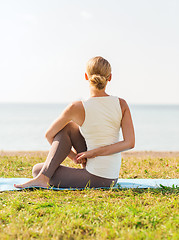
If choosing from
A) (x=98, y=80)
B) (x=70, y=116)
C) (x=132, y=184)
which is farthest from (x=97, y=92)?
(x=132, y=184)

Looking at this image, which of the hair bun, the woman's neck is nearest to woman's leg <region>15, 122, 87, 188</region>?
the woman's neck

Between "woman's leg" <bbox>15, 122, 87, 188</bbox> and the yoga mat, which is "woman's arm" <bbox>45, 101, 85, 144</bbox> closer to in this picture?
"woman's leg" <bbox>15, 122, 87, 188</bbox>

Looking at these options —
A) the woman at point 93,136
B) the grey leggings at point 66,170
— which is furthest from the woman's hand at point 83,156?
the grey leggings at point 66,170

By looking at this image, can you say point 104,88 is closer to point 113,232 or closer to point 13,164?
point 113,232

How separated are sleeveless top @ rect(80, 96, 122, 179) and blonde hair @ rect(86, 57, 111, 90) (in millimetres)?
170

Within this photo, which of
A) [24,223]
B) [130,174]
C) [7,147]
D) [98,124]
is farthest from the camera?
[7,147]

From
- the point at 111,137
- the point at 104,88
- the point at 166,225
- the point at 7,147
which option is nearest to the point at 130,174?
the point at 111,137

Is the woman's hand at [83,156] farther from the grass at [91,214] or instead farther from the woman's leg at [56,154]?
the grass at [91,214]

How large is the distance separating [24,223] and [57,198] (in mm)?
685

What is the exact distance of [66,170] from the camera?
145 inches

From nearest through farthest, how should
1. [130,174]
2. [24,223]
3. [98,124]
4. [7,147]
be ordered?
1. [24,223]
2. [98,124]
3. [130,174]
4. [7,147]

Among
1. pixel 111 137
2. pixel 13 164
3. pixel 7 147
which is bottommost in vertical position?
pixel 7 147

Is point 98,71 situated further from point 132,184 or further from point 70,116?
point 132,184

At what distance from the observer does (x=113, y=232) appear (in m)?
2.44
